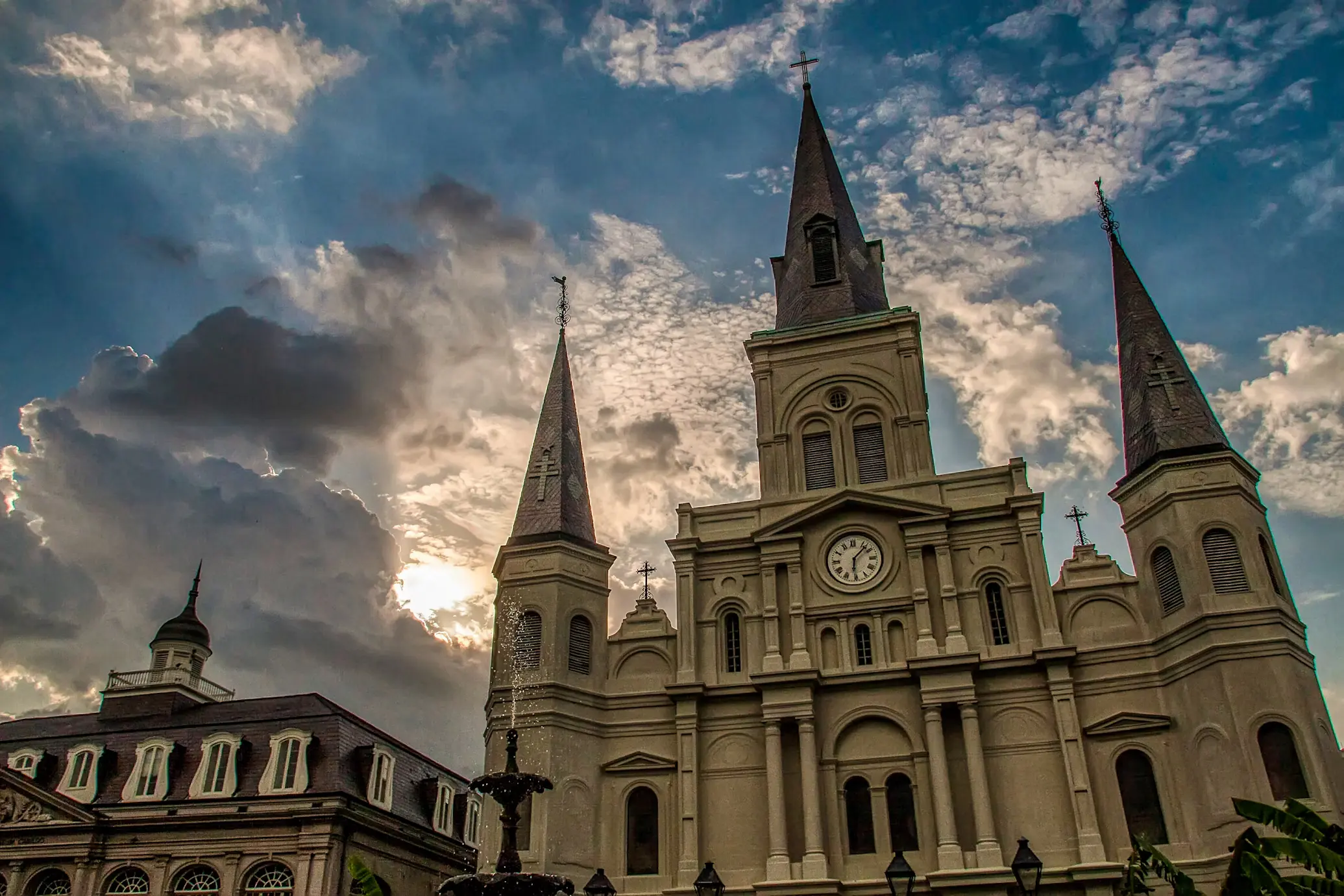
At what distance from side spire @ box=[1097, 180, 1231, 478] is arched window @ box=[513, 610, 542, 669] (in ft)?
55.3

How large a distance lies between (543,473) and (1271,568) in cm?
2056

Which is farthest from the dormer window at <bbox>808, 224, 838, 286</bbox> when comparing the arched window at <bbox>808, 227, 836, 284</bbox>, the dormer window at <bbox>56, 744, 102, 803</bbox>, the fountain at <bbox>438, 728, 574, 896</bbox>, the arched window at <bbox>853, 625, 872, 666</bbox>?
the dormer window at <bbox>56, 744, 102, 803</bbox>

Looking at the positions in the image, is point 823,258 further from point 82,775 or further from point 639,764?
point 82,775

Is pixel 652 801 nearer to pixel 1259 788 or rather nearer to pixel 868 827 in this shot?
pixel 868 827

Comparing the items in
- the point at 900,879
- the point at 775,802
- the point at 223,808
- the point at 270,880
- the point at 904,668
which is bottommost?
the point at 900,879

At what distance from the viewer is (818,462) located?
1339 inches

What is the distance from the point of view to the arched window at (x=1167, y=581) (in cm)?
2758

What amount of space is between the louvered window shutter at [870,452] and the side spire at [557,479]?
8551mm

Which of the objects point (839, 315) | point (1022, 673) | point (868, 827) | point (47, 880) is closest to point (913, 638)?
point (1022, 673)

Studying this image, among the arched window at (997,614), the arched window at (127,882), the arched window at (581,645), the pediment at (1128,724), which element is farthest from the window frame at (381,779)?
the pediment at (1128,724)

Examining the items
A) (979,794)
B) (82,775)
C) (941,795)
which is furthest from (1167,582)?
(82,775)

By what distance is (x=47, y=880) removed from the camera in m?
33.3

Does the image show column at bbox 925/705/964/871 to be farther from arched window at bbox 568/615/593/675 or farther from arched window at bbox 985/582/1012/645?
arched window at bbox 568/615/593/675

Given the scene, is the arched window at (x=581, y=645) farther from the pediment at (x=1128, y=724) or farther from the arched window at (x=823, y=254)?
the arched window at (x=823, y=254)
